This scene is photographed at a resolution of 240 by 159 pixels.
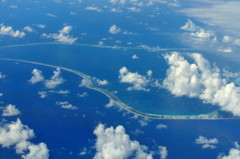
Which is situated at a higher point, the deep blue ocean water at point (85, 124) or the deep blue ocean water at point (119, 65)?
the deep blue ocean water at point (119, 65)

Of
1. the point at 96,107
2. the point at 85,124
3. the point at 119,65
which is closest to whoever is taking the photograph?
the point at 85,124

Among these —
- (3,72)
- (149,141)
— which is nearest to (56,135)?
(149,141)

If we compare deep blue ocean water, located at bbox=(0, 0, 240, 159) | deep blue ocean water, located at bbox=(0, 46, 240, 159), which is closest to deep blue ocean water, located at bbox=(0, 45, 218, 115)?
deep blue ocean water, located at bbox=(0, 0, 240, 159)

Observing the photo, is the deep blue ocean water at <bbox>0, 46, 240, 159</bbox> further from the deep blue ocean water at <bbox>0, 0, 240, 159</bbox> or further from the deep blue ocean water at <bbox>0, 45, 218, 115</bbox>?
the deep blue ocean water at <bbox>0, 45, 218, 115</bbox>

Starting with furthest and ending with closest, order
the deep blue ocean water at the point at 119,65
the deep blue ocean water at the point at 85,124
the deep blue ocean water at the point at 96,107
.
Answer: the deep blue ocean water at the point at 119,65, the deep blue ocean water at the point at 96,107, the deep blue ocean water at the point at 85,124

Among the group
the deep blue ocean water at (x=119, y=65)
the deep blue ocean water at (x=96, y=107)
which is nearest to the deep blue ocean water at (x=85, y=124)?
the deep blue ocean water at (x=96, y=107)

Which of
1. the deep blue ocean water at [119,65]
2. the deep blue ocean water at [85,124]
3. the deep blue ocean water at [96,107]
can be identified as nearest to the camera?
the deep blue ocean water at [85,124]

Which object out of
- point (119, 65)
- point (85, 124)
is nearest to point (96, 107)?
point (85, 124)

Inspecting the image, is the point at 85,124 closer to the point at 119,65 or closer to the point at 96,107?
the point at 96,107

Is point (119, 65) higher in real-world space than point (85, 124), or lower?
higher

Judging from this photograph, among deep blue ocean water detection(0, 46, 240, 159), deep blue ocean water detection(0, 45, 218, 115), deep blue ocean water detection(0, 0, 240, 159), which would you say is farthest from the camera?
deep blue ocean water detection(0, 45, 218, 115)

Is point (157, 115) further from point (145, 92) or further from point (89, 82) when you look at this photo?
point (89, 82)

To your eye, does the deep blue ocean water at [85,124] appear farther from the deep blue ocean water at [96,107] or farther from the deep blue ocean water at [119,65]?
the deep blue ocean water at [119,65]
